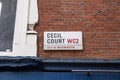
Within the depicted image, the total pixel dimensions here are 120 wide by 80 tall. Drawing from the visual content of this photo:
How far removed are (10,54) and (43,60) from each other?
2.29 feet

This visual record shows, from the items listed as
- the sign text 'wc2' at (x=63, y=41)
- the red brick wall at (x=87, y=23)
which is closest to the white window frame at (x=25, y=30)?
the red brick wall at (x=87, y=23)

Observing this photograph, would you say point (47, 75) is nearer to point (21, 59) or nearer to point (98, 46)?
point (21, 59)

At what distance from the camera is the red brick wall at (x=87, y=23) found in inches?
254

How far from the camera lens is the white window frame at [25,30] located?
639 centimetres

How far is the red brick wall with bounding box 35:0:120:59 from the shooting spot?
6.44 metres

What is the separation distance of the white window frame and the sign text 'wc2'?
0.25 meters

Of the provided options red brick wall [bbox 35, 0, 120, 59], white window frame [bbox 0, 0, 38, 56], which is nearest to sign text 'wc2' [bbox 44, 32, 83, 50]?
red brick wall [bbox 35, 0, 120, 59]

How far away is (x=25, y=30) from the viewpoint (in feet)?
21.5

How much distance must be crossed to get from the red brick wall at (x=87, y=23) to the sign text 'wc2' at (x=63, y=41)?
0.09 m

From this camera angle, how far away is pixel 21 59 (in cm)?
607

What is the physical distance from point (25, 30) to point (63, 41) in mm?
764

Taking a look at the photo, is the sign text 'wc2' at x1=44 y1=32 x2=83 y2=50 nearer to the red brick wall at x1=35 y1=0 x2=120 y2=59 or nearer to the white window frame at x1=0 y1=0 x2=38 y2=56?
the red brick wall at x1=35 y1=0 x2=120 y2=59

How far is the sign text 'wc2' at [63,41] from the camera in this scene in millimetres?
6434

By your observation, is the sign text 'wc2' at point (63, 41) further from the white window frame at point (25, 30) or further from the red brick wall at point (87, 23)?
the white window frame at point (25, 30)
